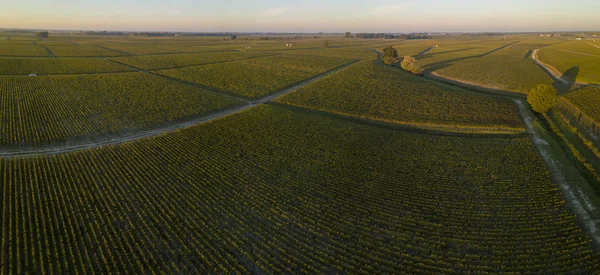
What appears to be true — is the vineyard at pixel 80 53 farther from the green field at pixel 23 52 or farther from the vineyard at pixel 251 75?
the vineyard at pixel 251 75

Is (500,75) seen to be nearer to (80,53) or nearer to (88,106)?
(88,106)

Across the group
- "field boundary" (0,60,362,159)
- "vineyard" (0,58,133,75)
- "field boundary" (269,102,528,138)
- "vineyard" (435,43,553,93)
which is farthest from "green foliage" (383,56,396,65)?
"vineyard" (0,58,133,75)

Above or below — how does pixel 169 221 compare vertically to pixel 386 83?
below

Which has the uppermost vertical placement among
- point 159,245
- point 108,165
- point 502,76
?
point 502,76

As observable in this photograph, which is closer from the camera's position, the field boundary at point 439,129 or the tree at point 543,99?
the field boundary at point 439,129

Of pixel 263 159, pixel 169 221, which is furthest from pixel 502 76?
pixel 169 221

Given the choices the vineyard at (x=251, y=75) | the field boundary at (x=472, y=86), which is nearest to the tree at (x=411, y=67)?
the field boundary at (x=472, y=86)

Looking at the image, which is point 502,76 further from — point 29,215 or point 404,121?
point 29,215
